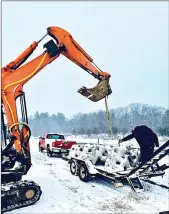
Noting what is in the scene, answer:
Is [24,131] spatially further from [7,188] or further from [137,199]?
[137,199]

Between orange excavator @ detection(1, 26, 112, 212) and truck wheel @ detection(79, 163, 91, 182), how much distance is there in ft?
8.83

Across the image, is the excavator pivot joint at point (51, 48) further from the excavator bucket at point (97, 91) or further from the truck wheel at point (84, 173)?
the truck wheel at point (84, 173)

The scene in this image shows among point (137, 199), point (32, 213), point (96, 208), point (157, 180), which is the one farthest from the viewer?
point (157, 180)

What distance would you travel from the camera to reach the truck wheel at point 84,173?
9383 mm

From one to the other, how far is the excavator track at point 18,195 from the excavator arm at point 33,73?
0.88 meters

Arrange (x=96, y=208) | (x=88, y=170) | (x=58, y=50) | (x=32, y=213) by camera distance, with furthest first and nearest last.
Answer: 1. (x=88, y=170)
2. (x=58, y=50)
3. (x=96, y=208)
4. (x=32, y=213)

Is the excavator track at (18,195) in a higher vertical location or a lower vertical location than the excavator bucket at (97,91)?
lower

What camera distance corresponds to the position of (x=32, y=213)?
6.38 meters

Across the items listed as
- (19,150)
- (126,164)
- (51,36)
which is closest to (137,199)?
(126,164)

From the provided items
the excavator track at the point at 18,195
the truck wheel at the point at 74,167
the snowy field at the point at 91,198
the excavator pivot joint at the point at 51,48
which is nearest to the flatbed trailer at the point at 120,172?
the truck wheel at the point at 74,167

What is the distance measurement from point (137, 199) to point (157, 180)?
300cm

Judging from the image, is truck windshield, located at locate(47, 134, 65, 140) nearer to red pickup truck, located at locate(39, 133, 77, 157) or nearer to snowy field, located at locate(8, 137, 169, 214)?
red pickup truck, located at locate(39, 133, 77, 157)

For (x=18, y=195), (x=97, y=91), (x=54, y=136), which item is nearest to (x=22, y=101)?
(x=97, y=91)

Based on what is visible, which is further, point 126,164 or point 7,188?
point 126,164
